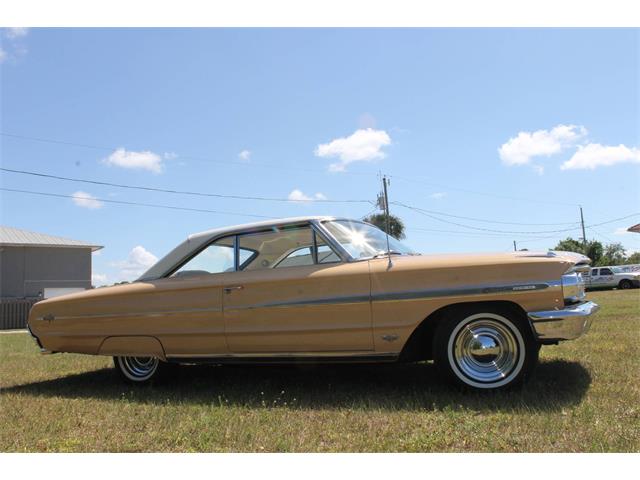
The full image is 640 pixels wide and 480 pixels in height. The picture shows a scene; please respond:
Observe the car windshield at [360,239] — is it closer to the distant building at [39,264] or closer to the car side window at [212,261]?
the car side window at [212,261]

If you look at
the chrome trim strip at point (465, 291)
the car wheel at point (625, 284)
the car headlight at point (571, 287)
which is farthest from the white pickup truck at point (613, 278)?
the chrome trim strip at point (465, 291)

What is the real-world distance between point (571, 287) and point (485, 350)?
2.59 feet

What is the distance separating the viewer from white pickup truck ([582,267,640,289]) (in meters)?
29.9

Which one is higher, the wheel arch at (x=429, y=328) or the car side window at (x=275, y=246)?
the car side window at (x=275, y=246)

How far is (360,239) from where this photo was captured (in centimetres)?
495

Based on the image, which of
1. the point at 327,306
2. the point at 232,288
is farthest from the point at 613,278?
the point at 232,288

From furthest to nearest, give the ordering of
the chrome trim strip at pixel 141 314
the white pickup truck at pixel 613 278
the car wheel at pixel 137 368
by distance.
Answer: the white pickup truck at pixel 613 278, the car wheel at pixel 137 368, the chrome trim strip at pixel 141 314

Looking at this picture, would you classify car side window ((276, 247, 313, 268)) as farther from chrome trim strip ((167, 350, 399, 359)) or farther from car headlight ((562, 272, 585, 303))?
car headlight ((562, 272, 585, 303))

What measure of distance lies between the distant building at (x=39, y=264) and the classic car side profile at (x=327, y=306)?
2233 centimetres

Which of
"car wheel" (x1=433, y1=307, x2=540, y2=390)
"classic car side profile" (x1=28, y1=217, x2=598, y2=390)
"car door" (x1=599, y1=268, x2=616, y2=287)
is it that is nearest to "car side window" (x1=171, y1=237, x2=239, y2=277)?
"classic car side profile" (x1=28, y1=217, x2=598, y2=390)

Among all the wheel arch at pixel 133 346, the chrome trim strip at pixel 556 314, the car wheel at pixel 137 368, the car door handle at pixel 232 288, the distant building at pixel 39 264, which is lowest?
the car wheel at pixel 137 368

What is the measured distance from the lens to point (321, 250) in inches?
189

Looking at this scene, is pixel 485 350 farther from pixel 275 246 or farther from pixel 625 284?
pixel 625 284

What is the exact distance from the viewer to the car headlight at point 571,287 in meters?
4.04
